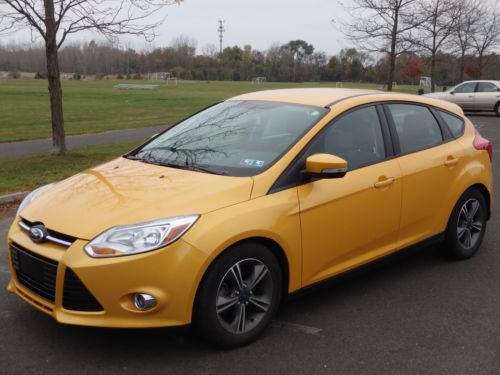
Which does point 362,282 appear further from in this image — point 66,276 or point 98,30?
point 98,30

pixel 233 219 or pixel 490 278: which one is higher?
pixel 233 219

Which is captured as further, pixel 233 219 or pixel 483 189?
pixel 483 189

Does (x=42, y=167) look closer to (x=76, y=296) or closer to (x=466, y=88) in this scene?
(x=76, y=296)

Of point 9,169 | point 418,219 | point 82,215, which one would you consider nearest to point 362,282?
point 418,219

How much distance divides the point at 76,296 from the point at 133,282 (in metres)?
0.36

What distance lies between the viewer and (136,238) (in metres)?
3.09

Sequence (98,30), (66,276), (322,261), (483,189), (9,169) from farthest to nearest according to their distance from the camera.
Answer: (98,30)
(9,169)
(483,189)
(322,261)
(66,276)

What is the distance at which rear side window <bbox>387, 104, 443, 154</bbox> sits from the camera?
4562 mm

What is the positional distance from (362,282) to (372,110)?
140 centimetres

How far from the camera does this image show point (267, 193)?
3523 millimetres

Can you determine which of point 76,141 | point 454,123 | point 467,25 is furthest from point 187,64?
point 454,123

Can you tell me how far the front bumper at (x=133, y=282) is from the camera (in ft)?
9.91

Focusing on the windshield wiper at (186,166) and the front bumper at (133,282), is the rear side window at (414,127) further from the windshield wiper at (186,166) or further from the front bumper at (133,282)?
the front bumper at (133,282)

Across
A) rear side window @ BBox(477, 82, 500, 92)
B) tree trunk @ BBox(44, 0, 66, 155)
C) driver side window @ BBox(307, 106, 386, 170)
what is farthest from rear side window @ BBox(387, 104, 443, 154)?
rear side window @ BBox(477, 82, 500, 92)
